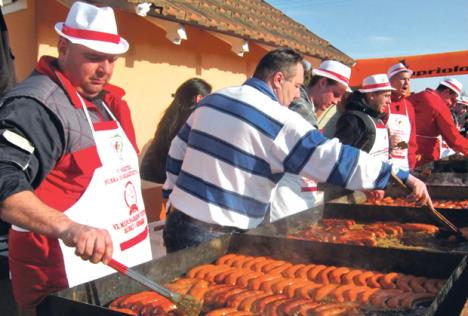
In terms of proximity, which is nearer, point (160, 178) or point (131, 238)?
point (131, 238)

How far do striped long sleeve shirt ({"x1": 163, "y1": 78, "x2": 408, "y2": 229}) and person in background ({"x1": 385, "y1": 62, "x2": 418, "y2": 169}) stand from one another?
3.18 meters

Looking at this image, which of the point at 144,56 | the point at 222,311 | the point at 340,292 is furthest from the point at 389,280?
the point at 144,56

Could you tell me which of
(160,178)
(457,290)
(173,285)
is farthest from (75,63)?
(160,178)

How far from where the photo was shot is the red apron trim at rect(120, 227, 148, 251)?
2.66m

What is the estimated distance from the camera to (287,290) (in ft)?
8.09

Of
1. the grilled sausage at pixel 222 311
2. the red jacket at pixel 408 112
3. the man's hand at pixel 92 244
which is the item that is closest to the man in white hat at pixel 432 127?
the red jacket at pixel 408 112

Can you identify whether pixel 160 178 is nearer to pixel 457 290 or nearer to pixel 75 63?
pixel 75 63

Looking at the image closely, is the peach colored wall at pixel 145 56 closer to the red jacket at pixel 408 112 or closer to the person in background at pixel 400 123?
the person in background at pixel 400 123

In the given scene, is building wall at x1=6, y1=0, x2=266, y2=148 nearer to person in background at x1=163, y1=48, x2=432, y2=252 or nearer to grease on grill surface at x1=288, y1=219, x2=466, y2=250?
person in background at x1=163, y1=48, x2=432, y2=252

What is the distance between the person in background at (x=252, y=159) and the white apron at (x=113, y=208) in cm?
44

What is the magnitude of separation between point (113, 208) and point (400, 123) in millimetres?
4881

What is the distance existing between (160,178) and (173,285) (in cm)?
355

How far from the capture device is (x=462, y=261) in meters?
2.38

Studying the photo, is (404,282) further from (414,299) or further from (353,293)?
(353,293)
